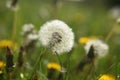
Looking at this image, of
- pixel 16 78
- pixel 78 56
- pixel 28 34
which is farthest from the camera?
pixel 78 56

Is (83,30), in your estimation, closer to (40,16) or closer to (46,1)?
(40,16)

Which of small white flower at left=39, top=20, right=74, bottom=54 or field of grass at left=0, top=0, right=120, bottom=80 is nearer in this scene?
small white flower at left=39, top=20, right=74, bottom=54

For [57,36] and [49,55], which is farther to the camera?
[49,55]

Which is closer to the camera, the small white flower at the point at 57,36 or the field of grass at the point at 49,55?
the small white flower at the point at 57,36

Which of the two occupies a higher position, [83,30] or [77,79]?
[83,30]

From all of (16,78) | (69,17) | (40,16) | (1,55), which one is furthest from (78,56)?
(69,17)

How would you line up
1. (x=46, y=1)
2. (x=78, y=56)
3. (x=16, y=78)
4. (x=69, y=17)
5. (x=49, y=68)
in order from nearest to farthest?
(x=16, y=78) → (x=49, y=68) → (x=78, y=56) → (x=69, y=17) → (x=46, y=1)

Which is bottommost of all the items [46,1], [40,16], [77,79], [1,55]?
[77,79]

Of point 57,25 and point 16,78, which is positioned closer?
point 57,25
